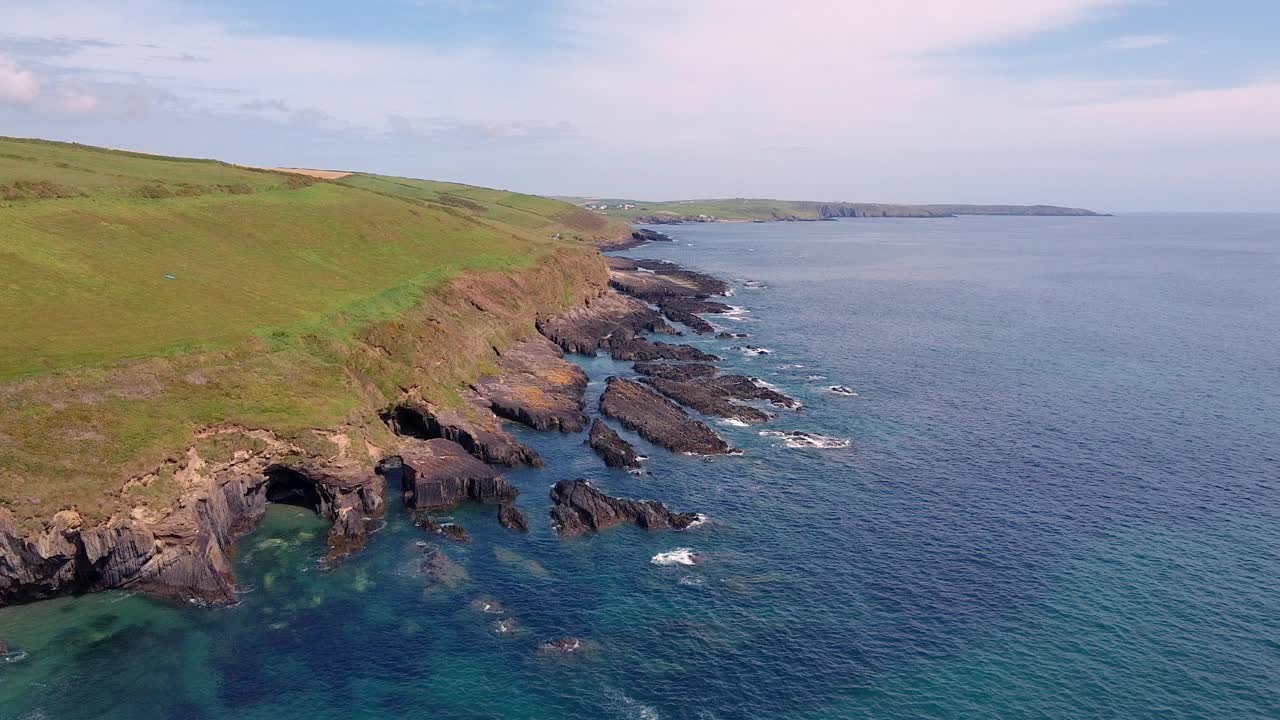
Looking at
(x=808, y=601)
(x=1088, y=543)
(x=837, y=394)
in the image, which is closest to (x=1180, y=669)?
(x=1088, y=543)

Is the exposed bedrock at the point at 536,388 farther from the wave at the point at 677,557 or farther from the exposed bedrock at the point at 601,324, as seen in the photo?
the wave at the point at 677,557

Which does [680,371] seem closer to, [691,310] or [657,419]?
[657,419]

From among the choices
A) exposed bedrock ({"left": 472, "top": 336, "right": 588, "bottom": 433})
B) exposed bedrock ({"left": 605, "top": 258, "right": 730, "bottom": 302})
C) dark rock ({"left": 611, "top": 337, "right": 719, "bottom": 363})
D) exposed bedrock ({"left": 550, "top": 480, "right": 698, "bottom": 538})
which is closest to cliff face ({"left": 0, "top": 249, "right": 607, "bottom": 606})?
exposed bedrock ({"left": 472, "top": 336, "right": 588, "bottom": 433})

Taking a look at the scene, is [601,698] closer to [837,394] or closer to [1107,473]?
[1107,473]

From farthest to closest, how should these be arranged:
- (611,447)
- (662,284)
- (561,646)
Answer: (662,284) → (611,447) → (561,646)

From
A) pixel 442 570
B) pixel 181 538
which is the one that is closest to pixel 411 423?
pixel 442 570

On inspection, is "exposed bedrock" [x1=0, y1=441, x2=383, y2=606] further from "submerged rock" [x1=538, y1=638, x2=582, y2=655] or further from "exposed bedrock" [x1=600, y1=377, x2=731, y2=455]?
"exposed bedrock" [x1=600, y1=377, x2=731, y2=455]

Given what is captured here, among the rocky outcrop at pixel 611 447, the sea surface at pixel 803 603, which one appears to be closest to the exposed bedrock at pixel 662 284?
the sea surface at pixel 803 603
